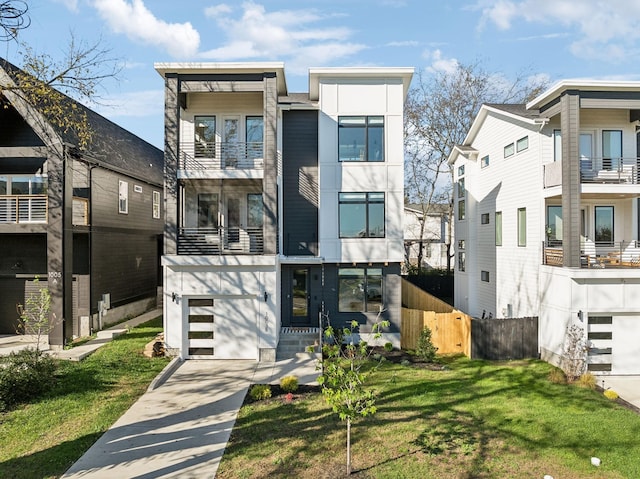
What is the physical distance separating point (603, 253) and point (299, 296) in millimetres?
11809

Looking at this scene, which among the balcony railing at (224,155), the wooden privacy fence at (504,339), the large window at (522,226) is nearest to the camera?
the wooden privacy fence at (504,339)

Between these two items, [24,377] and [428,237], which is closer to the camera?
[24,377]

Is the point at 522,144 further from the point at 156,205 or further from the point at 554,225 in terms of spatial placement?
the point at 156,205

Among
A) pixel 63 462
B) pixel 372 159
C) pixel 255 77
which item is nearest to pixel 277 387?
pixel 63 462

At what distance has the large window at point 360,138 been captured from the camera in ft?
50.5

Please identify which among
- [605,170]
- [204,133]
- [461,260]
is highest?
[204,133]

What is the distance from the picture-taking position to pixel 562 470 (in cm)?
721

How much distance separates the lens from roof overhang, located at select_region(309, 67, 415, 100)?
14.9 meters

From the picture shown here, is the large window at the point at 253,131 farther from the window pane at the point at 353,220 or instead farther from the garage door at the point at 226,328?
the garage door at the point at 226,328

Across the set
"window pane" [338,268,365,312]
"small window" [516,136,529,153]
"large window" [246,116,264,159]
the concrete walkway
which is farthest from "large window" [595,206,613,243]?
"large window" [246,116,264,159]

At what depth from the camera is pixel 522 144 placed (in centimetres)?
1655

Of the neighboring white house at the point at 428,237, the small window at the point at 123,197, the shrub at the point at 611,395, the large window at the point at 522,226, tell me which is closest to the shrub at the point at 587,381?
the shrub at the point at 611,395

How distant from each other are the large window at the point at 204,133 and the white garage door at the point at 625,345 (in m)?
15.1

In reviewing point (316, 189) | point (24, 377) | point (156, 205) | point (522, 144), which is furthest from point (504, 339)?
point (156, 205)
